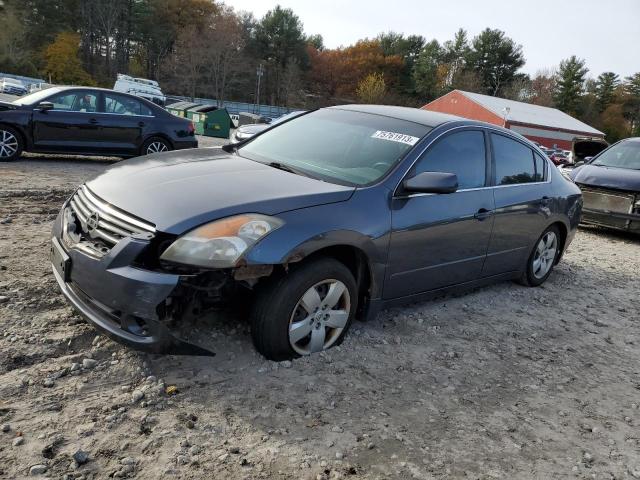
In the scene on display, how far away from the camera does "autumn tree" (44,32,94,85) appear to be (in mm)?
54719

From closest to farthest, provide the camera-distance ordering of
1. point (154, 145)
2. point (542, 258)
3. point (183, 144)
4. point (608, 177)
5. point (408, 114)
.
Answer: point (408, 114), point (542, 258), point (608, 177), point (154, 145), point (183, 144)

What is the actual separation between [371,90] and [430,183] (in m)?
71.3

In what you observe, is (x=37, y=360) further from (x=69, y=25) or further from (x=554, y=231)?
(x=69, y=25)

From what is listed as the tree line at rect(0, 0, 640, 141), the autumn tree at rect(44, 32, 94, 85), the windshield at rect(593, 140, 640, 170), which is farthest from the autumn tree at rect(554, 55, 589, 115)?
the windshield at rect(593, 140, 640, 170)

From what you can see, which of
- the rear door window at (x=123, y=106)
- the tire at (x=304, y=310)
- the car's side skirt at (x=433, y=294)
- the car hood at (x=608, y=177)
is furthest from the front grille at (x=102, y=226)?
the car hood at (x=608, y=177)

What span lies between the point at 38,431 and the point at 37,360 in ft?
2.09

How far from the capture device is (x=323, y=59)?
78312 mm

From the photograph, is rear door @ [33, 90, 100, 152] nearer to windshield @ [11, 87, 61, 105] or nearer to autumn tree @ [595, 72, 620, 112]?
windshield @ [11, 87, 61, 105]

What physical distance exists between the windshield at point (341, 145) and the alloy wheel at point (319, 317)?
0.76 meters

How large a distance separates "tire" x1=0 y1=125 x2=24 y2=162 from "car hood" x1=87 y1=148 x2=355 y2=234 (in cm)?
645

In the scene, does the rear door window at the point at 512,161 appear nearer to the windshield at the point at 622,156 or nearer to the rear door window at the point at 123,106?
the windshield at the point at 622,156

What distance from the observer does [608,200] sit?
844cm

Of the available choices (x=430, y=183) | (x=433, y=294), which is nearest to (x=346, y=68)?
(x=433, y=294)

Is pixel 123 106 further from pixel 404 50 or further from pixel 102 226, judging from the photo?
pixel 404 50
